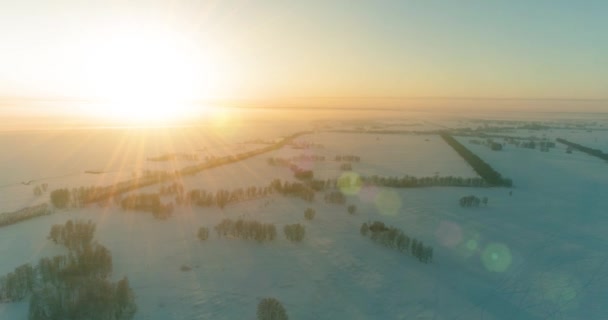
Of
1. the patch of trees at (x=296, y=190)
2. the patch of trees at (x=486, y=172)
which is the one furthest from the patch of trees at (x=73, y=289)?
the patch of trees at (x=486, y=172)

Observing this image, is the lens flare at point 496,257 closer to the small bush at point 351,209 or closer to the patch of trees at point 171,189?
the small bush at point 351,209

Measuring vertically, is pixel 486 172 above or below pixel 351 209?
above

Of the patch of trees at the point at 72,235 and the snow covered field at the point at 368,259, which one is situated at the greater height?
the patch of trees at the point at 72,235

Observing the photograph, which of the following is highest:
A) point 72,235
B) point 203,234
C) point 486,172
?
point 486,172

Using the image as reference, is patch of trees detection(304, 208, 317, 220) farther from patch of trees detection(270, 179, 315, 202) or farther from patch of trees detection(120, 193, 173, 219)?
patch of trees detection(120, 193, 173, 219)

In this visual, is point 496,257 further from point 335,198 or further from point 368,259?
point 335,198

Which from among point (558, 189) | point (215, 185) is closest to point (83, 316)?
point (215, 185)

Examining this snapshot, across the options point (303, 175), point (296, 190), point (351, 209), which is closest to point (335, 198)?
point (351, 209)

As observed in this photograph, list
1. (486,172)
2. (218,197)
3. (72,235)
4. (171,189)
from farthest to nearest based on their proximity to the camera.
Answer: (486,172) → (171,189) → (218,197) → (72,235)
